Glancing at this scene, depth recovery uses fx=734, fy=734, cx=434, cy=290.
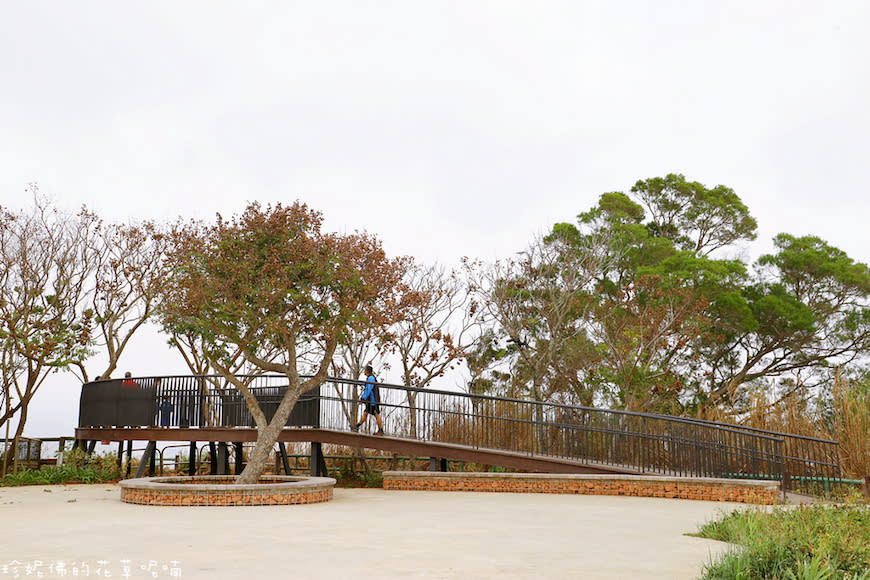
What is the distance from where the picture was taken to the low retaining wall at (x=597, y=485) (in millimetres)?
12797

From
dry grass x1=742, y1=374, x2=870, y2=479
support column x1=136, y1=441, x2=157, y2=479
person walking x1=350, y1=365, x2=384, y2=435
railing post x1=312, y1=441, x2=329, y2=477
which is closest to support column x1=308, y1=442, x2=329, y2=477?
railing post x1=312, y1=441, x2=329, y2=477

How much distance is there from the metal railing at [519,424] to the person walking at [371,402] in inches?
8.1

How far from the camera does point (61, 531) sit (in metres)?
8.87

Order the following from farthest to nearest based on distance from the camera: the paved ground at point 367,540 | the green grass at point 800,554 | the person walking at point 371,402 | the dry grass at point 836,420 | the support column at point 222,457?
the support column at point 222,457 → the person walking at point 371,402 → the dry grass at point 836,420 → the paved ground at point 367,540 → the green grass at point 800,554

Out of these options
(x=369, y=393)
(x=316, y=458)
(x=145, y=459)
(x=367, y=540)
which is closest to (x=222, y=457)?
(x=145, y=459)

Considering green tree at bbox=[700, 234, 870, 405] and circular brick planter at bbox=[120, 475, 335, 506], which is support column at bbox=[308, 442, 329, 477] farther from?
green tree at bbox=[700, 234, 870, 405]

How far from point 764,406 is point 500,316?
8.16 meters

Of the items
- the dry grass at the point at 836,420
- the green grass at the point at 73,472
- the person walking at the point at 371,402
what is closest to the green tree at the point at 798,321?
the dry grass at the point at 836,420

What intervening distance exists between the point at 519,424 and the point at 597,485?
2417mm

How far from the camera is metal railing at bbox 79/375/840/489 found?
558 inches

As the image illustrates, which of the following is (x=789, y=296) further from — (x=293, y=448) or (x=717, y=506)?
(x=293, y=448)

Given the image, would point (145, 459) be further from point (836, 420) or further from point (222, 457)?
point (836, 420)

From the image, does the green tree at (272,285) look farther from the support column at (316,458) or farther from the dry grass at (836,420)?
the dry grass at (836,420)

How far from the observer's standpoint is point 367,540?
7.92 metres
